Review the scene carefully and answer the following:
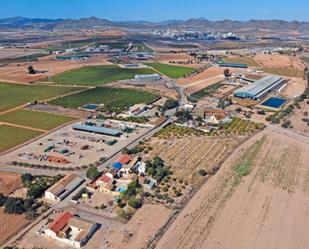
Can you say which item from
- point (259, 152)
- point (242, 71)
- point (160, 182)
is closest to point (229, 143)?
point (259, 152)

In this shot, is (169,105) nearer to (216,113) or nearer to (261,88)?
(216,113)

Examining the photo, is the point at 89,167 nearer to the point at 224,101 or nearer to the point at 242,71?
the point at 224,101

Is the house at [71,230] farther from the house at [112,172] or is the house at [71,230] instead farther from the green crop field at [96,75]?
the green crop field at [96,75]

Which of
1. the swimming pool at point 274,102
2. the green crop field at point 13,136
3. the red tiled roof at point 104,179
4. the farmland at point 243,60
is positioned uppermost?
the farmland at point 243,60

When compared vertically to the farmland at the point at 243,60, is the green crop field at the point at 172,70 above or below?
below

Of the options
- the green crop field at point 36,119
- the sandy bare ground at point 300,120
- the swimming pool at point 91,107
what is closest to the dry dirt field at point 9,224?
the green crop field at point 36,119

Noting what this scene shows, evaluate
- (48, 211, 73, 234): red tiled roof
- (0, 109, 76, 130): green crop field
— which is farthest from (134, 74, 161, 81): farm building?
(48, 211, 73, 234): red tiled roof
